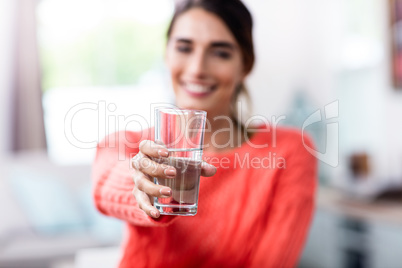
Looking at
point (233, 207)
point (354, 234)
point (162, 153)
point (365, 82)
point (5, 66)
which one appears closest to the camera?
point (162, 153)

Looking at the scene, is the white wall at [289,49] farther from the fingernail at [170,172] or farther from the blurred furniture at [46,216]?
the blurred furniture at [46,216]

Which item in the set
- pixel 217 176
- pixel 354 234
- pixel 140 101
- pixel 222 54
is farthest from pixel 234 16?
pixel 354 234

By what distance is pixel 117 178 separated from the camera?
39 cm

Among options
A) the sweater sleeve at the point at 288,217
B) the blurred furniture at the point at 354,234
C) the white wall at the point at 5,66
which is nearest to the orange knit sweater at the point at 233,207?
the sweater sleeve at the point at 288,217

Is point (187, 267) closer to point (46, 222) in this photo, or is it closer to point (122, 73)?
point (46, 222)

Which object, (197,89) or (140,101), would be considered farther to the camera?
(140,101)

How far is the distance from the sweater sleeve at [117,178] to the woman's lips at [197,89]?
53mm

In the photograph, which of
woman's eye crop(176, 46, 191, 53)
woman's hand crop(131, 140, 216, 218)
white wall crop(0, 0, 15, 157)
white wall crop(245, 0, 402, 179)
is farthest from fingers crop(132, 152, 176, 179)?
white wall crop(0, 0, 15, 157)

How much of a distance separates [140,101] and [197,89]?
498mm

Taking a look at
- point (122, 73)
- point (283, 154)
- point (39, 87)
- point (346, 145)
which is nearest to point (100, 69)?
point (122, 73)

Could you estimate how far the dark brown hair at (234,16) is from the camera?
15.2 inches

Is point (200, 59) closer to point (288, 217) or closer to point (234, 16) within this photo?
point (234, 16)

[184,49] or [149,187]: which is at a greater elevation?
[184,49]

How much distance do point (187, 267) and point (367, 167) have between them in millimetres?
1548
